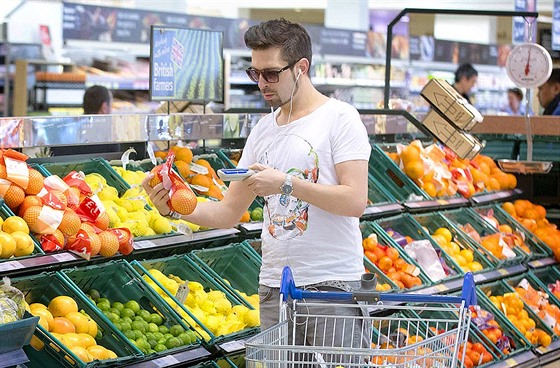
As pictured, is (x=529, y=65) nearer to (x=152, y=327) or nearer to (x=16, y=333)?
(x=152, y=327)

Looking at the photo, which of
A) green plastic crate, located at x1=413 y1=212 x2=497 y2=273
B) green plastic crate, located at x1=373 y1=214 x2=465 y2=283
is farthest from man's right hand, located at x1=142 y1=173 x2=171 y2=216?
green plastic crate, located at x1=413 y1=212 x2=497 y2=273

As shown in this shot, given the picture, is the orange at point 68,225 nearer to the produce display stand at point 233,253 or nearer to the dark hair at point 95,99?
the produce display stand at point 233,253

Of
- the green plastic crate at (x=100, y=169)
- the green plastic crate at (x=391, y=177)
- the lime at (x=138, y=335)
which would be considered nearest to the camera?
the lime at (x=138, y=335)

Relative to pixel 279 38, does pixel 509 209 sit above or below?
below

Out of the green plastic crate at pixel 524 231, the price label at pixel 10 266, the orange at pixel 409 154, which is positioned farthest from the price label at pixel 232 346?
the green plastic crate at pixel 524 231

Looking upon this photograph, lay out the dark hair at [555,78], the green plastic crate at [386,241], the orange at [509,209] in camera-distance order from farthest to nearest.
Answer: the dark hair at [555,78] < the orange at [509,209] < the green plastic crate at [386,241]

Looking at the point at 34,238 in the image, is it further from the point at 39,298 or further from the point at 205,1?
the point at 205,1

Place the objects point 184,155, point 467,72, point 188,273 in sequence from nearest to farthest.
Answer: point 188,273, point 184,155, point 467,72

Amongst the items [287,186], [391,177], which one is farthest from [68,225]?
[391,177]

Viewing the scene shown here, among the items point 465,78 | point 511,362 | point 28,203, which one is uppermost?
point 465,78

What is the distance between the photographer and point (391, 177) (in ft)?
19.3

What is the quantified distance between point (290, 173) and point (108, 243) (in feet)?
3.16

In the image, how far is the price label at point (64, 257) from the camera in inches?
138

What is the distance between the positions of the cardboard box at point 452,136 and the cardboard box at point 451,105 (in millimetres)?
36
